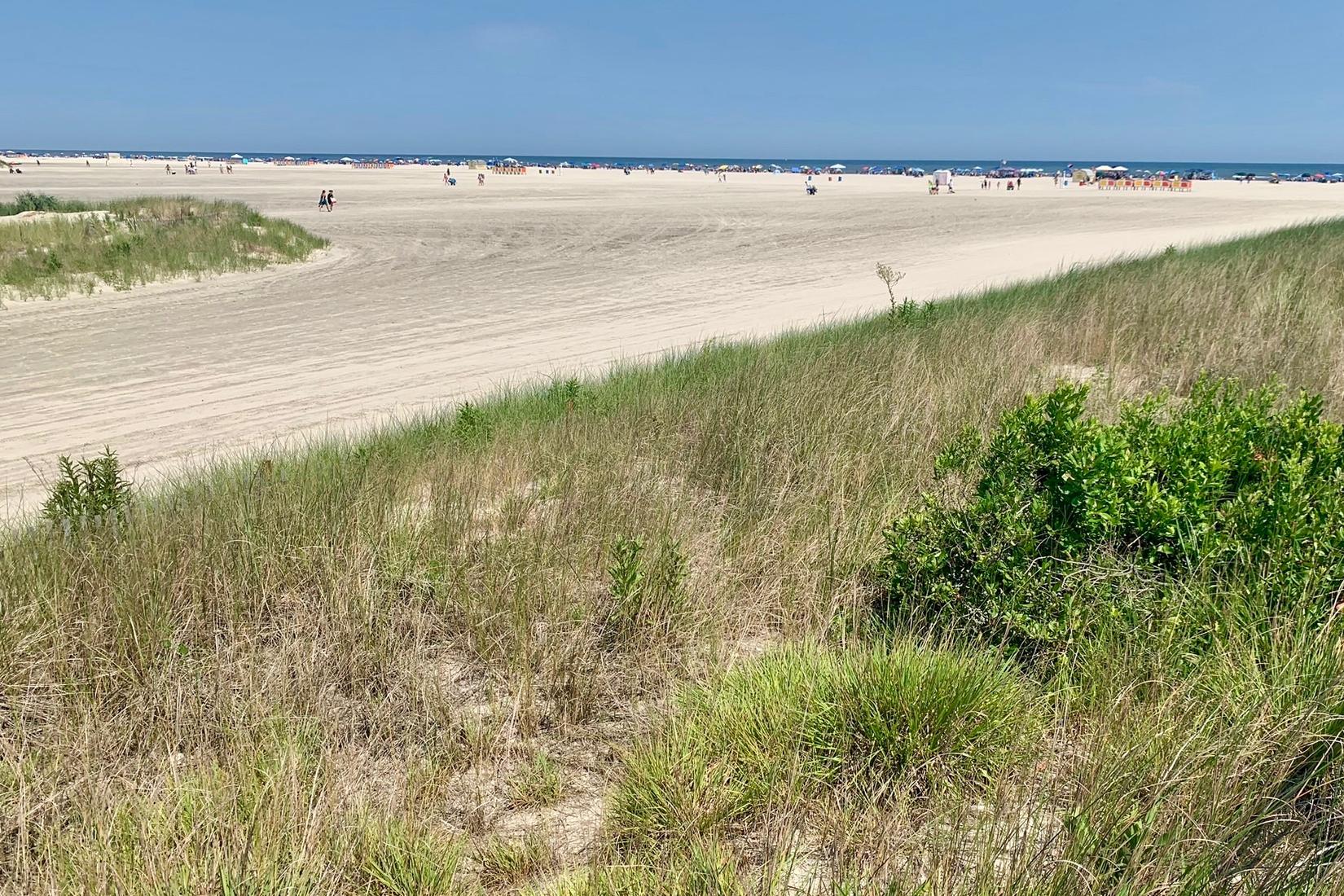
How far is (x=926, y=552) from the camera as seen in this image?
3363 mm

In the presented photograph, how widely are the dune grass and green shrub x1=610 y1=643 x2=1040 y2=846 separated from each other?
1 centimetres

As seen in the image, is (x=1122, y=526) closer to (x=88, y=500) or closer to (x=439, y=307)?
(x=88, y=500)

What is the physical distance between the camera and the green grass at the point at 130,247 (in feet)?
51.7

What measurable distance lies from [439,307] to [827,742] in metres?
13.6

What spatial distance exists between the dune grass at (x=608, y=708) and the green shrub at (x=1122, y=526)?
11 cm

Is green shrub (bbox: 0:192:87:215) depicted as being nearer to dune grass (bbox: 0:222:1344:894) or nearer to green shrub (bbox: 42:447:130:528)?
green shrub (bbox: 42:447:130:528)

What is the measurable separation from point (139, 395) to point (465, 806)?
27.0 ft

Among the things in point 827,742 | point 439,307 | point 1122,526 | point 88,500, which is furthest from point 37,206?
point 1122,526

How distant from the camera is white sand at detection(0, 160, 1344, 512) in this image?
326 inches

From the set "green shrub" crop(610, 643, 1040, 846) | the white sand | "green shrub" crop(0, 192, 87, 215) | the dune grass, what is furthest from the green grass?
"green shrub" crop(610, 643, 1040, 846)

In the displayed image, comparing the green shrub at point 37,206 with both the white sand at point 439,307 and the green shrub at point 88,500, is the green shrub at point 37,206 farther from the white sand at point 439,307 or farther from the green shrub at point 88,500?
the green shrub at point 88,500

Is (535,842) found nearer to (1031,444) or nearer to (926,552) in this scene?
(926,552)

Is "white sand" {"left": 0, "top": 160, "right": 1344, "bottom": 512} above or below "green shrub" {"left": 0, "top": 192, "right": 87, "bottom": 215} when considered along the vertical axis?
below

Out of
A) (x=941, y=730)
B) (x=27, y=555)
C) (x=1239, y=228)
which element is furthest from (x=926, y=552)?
→ (x=1239, y=228)
